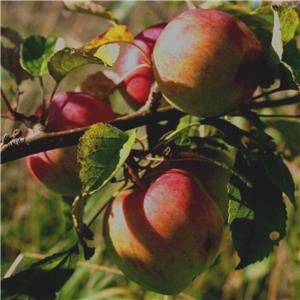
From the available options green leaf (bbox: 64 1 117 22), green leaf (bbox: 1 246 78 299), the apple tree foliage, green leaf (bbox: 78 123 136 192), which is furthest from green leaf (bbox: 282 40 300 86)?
green leaf (bbox: 1 246 78 299)

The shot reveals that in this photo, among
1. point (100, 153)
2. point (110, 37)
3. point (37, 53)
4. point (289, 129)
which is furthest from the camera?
point (289, 129)

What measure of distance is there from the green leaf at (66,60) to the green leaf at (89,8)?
0.16 meters

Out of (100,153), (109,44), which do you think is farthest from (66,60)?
(100,153)

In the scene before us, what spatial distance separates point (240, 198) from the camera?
30.9 inches

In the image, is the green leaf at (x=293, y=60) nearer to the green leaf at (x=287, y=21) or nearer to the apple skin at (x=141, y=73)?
the green leaf at (x=287, y=21)

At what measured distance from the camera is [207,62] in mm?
757

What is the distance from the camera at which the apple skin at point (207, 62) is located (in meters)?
0.76

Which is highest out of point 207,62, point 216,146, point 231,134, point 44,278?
point 207,62

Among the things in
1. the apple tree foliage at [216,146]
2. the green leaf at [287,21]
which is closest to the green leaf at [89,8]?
the apple tree foliage at [216,146]

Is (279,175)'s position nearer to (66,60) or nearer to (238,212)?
(238,212)

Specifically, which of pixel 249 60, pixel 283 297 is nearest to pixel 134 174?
pixel 249 60

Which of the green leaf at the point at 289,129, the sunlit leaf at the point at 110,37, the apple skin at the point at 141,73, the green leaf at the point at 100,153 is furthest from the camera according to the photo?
the green leaf at the point at 289,129

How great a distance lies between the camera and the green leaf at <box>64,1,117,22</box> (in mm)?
971

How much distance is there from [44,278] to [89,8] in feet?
1.48
